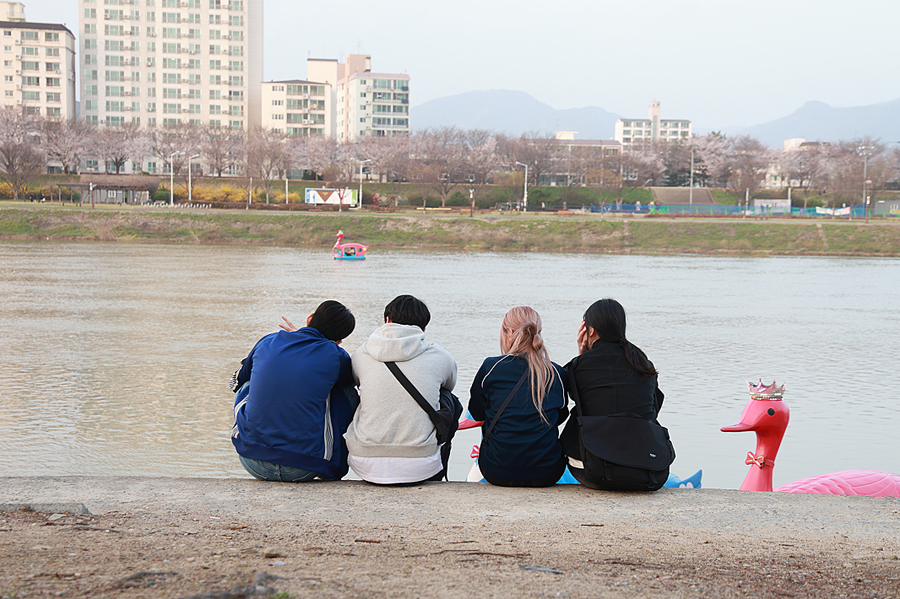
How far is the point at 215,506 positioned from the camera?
420cm

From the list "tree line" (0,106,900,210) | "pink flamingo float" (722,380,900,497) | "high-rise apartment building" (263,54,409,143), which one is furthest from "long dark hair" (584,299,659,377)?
"high-rise apartment building" (263,54,409,143)

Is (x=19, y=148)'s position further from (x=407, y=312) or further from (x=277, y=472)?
(x=407, y=312)

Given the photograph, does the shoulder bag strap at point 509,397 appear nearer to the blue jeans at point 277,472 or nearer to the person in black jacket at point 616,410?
the person in black jacket at point 616,410

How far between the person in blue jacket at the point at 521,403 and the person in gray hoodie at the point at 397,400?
0.27 m

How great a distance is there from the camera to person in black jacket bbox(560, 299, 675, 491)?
4.45m

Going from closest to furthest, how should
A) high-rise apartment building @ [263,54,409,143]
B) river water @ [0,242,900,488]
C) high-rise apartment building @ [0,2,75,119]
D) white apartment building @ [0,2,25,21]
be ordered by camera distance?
river water @ [0,242,900,488] < high-rise apartment building @ [0,2,75,119] < white apartment building @ [0,2,25,21] < high-rise apartment building @ [263,54,409,143]

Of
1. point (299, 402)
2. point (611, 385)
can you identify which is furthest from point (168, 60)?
point (611, 385)

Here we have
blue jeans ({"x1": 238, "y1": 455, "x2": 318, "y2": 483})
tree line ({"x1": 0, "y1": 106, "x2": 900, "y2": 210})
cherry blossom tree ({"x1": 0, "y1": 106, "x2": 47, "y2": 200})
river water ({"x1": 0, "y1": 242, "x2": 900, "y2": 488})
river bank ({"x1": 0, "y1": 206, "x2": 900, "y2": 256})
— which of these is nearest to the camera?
blue jeans ({"x1": 238, "y1": 455, "x2": 318, "y2": 483})

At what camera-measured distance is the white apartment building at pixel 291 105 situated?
9975 centimetres

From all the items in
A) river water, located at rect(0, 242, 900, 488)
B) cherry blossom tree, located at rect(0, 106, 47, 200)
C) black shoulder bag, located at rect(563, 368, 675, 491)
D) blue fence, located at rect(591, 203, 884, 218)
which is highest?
cherry blossom tree, located at rect(0, 106, 47, 200)

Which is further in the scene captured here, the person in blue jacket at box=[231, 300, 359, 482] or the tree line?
the tree line

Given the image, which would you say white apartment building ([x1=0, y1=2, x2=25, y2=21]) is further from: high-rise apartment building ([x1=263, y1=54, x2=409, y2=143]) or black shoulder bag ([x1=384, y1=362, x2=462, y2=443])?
black shoulder bag ([x1=384, y1=362, x2=462, y2=443])

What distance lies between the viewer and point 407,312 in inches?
180

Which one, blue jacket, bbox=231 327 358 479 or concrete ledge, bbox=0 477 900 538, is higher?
blue jacket, bbox=231 327 358 479
